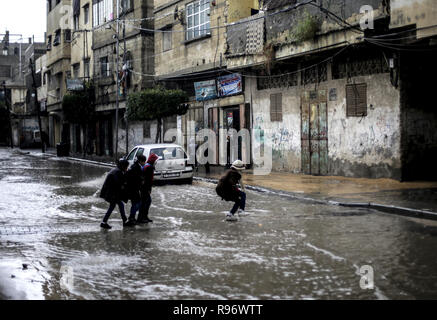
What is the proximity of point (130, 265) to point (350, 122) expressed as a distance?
13545 mm

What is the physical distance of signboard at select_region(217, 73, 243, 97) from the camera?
84.8 ft

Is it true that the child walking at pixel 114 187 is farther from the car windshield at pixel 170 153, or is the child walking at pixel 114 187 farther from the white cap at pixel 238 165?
the car windshield at pixel 170 153

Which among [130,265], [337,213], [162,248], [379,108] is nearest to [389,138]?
[379,108]

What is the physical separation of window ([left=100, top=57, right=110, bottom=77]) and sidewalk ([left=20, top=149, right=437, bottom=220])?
2161 cm

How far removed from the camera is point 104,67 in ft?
136

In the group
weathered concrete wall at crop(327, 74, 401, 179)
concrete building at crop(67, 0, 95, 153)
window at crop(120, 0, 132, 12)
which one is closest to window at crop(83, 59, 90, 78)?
concrete building at crop(67, 0, 95, 153)

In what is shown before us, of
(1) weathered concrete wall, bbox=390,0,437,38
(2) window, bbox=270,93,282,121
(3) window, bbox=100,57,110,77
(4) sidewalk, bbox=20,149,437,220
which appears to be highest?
(3) window, bbox=100,57,110,77

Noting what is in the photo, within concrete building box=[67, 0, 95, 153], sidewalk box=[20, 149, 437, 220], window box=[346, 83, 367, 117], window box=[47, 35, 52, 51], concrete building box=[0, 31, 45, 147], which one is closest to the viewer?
sidewalk box=[20, 149, 437, 220]

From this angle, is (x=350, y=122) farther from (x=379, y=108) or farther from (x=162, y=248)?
(x=162, y=248)

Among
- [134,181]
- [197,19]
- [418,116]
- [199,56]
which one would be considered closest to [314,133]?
[418,116]

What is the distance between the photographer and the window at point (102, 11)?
39781mm

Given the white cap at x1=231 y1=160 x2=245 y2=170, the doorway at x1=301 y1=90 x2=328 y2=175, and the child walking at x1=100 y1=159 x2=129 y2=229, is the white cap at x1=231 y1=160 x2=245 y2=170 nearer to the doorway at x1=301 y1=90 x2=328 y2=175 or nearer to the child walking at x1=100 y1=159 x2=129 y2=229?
the child walking at x1=100 y1=159 x2=129 y2=229

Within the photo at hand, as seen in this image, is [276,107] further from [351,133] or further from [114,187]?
[114,187]

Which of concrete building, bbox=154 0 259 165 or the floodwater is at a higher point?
concrete building, bbox=154 0 259 165
